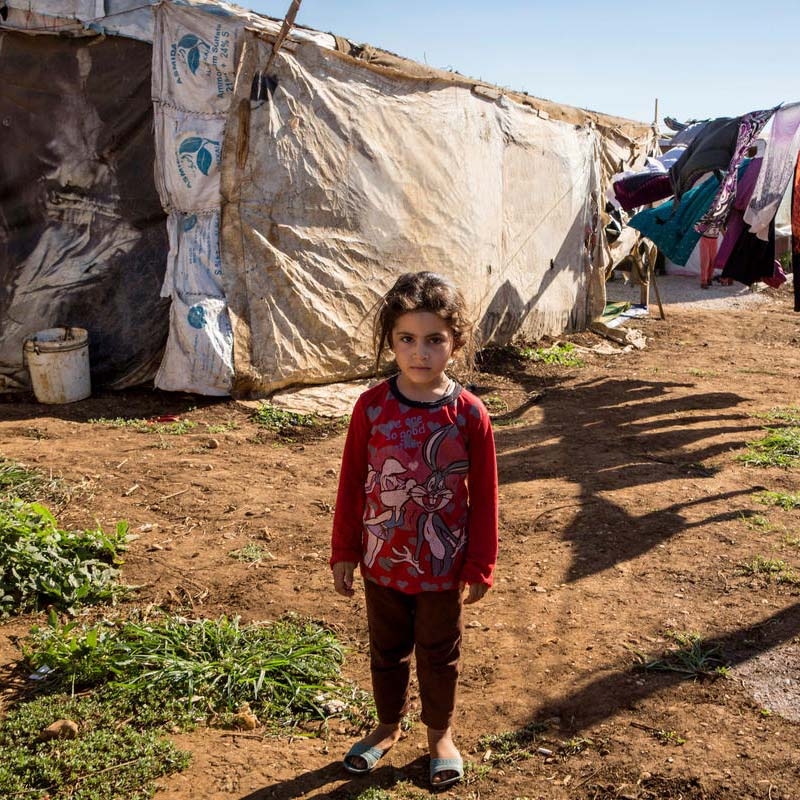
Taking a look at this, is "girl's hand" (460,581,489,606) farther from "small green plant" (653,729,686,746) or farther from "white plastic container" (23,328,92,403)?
"white plastic container" (23,328,92,403)

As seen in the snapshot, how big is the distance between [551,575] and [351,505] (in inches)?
72.9

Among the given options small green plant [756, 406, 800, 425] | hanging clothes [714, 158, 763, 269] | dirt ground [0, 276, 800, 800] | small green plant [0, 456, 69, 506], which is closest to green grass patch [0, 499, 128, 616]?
dirt ground [0, 276, 800, 800]

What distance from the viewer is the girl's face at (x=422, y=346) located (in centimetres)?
241

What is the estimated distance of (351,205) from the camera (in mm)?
7418

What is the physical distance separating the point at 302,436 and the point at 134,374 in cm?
166

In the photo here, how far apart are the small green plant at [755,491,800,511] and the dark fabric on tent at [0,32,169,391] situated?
4694mm

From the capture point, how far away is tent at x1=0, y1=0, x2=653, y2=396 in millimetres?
6594

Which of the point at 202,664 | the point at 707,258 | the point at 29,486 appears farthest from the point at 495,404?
the point at 707,258

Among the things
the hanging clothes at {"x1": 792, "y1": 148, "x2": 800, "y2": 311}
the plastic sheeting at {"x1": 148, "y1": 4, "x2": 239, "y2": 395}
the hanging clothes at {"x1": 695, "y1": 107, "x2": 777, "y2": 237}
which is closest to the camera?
the plastic sheeting at {"x1": 148, "y1": 4, "x2": 239, "y2": 395}

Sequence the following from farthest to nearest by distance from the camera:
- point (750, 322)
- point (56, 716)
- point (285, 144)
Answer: point (750, 322), point (285, 144), point (56, 716)

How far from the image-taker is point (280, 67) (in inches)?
266

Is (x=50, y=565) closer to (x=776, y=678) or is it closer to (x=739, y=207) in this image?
(x=776, y=678)

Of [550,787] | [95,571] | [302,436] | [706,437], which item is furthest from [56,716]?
[706,437]

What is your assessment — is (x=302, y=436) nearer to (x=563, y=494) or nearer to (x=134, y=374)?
(x=134, y=374)
